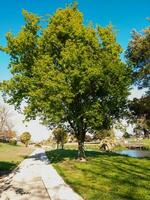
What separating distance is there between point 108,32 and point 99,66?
4422 mm

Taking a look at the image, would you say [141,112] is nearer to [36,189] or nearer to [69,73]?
[69,73]

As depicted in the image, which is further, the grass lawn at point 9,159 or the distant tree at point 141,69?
the distant tree at point 141,69

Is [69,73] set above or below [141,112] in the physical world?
above

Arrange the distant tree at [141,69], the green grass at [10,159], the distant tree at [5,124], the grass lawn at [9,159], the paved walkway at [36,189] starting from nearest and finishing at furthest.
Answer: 1. the paved walkway at [36,189]
2. the grass lawn at [9,159]
3. the green grass at [10,159]
4. the distant tree at [141,69]
5. the distant tree at [5,124]

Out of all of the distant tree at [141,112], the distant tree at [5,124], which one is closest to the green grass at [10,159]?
the distant tree at [141,112]

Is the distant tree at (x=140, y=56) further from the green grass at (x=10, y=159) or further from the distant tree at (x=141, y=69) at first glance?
the green grass at (x=10, y=159)

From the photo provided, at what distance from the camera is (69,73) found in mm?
30109

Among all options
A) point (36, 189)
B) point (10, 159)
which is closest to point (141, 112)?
point (10, 159)

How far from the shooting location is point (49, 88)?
97.3ft

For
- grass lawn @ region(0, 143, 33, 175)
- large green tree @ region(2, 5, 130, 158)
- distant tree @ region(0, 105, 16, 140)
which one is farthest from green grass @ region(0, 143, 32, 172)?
distant tree @ region(0, 105, 16, 140)

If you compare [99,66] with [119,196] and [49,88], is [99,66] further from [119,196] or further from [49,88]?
[119,196]

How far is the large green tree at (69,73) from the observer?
30.2m

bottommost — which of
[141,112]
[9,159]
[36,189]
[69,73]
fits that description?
[36,189]

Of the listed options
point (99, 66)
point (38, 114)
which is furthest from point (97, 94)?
point (38, 114)
